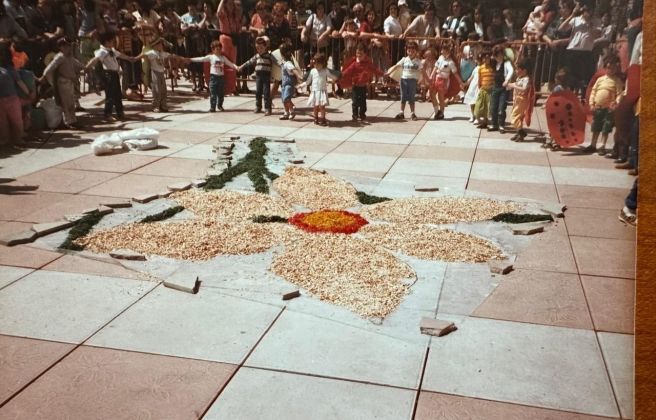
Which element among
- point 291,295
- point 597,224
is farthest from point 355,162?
point 291,295

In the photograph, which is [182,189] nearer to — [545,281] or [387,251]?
[387,251]

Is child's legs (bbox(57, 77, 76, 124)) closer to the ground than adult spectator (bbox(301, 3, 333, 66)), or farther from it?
closer to the ground

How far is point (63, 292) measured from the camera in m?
5.45

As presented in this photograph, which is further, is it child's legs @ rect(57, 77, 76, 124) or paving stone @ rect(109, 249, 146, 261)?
child's legs @ rect(57, 77, 76, 124)

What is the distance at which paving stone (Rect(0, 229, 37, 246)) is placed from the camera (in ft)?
21.3

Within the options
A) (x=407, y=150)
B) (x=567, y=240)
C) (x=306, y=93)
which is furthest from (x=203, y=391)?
(x=306, y=93)

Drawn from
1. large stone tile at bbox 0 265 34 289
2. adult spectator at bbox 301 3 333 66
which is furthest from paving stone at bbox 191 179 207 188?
adult spectator at bbox 301 3 333 66

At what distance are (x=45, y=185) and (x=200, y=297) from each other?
4489 millimetres

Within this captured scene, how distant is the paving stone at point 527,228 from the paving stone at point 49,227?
4.89 metres

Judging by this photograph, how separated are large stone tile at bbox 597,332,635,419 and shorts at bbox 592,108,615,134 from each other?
6.92 meters

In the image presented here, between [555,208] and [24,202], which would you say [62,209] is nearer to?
[24,202]

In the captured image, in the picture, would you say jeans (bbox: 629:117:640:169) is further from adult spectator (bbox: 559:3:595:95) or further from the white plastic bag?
the white plastic bag

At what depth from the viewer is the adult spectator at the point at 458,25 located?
1695cm

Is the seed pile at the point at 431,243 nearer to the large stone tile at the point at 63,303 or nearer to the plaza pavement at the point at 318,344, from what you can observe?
the plaza pavement at the point at 318,344
